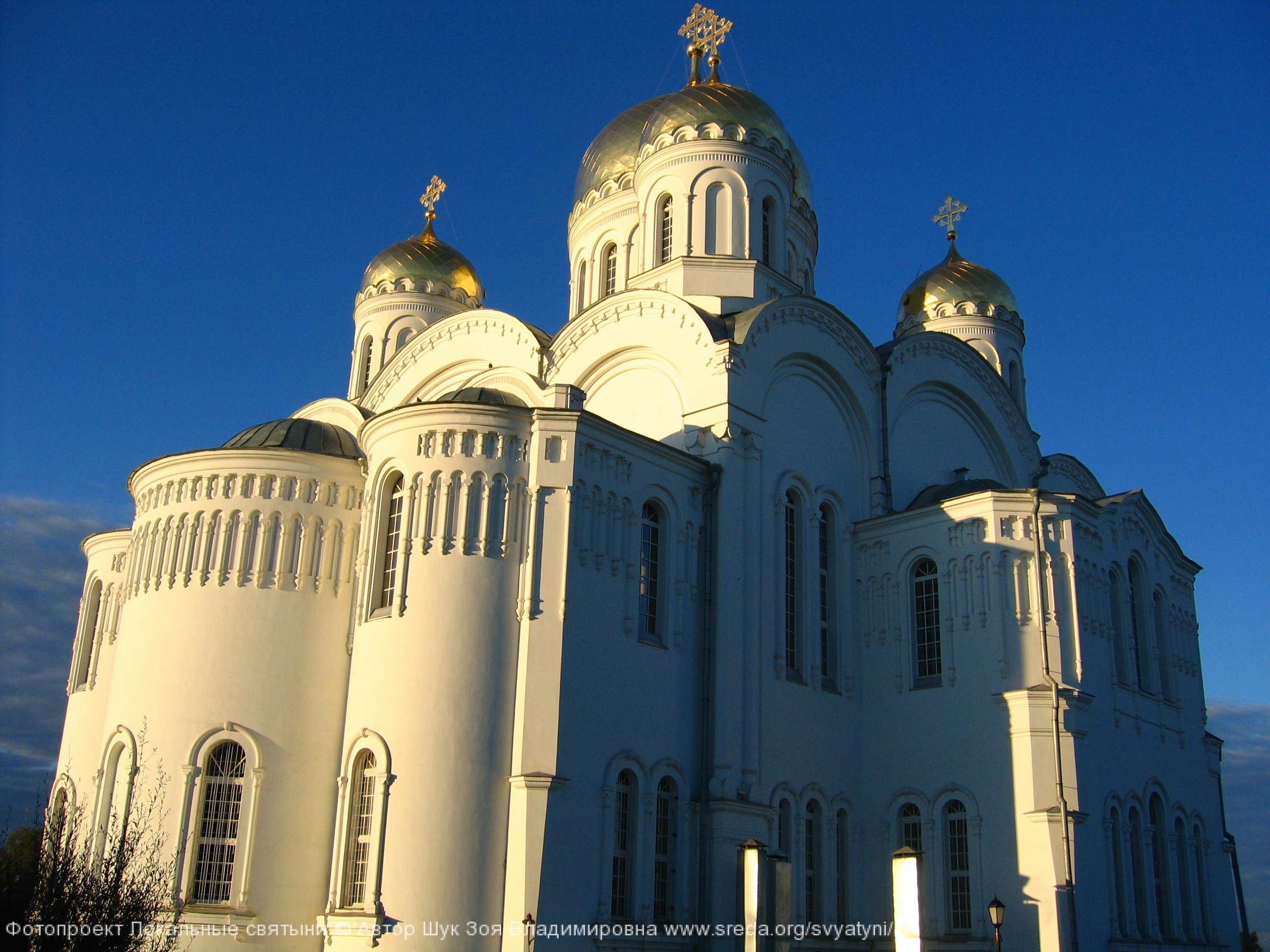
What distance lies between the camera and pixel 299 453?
18.2 metres

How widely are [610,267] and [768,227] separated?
4263 mm

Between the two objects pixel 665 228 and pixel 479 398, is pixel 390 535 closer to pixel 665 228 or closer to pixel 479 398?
pixel 479 398

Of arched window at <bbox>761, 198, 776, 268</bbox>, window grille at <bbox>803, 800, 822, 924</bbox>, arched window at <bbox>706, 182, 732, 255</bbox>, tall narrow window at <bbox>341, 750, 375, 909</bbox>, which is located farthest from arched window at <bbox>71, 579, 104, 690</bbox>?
arched window at <bbox>761, 198, 776, 268</bbox>

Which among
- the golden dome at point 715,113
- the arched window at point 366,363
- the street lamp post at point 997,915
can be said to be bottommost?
the street lamp post at point 997,915

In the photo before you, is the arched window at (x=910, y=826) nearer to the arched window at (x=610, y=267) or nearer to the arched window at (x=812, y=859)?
the arched window at (x=812, y=859)

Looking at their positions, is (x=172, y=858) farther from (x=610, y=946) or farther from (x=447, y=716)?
(x=610, y=946)

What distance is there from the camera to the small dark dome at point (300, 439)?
729 inches

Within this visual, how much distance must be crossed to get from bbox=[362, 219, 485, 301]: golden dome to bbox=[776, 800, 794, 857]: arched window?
651 inches

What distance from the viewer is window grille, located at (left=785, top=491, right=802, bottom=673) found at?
745 inches

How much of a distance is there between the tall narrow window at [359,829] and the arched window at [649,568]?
412 centimetres

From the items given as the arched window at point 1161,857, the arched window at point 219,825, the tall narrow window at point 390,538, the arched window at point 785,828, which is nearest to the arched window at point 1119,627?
the arched window at point 1161,857

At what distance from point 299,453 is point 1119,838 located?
538 inches

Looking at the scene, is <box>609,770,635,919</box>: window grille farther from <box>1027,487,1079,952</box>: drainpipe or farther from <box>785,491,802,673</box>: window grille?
<box>1027,487,1079,952</box>: drainpipe

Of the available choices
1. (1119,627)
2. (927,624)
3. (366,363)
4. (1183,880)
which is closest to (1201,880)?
(1183,880)
